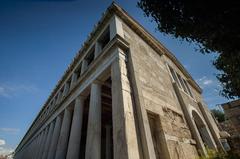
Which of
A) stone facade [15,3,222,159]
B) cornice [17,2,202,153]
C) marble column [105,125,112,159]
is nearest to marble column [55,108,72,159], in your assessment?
stone facade [15,3,222,159]

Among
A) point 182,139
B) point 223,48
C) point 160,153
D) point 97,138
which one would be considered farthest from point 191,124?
point 97,138

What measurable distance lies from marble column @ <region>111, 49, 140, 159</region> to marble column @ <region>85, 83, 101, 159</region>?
108cm

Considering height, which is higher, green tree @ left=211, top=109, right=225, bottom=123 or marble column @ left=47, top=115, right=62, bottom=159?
green tree @ left=211, top=109, right=225, bottom=123

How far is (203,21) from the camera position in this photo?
513 centimetres

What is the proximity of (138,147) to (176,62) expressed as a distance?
9894mm

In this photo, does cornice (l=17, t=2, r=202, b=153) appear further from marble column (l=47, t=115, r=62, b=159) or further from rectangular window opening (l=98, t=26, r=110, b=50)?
marble column (l=47, t=115, r=62, b=159)

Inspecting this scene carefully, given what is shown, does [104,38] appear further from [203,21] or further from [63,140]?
[63,140]

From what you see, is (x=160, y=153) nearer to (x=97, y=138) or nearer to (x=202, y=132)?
(x=97, y=138)

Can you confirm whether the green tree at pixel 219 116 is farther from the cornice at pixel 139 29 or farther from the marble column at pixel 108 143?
the marble column at pixel 108 143

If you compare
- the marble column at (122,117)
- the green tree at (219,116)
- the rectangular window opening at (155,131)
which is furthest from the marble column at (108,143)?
the green tree at (219,116)

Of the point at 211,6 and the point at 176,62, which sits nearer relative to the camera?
the point at 211,6

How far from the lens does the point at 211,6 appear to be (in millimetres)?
4902

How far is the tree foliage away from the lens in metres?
4.70

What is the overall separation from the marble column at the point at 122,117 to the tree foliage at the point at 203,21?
337cm
